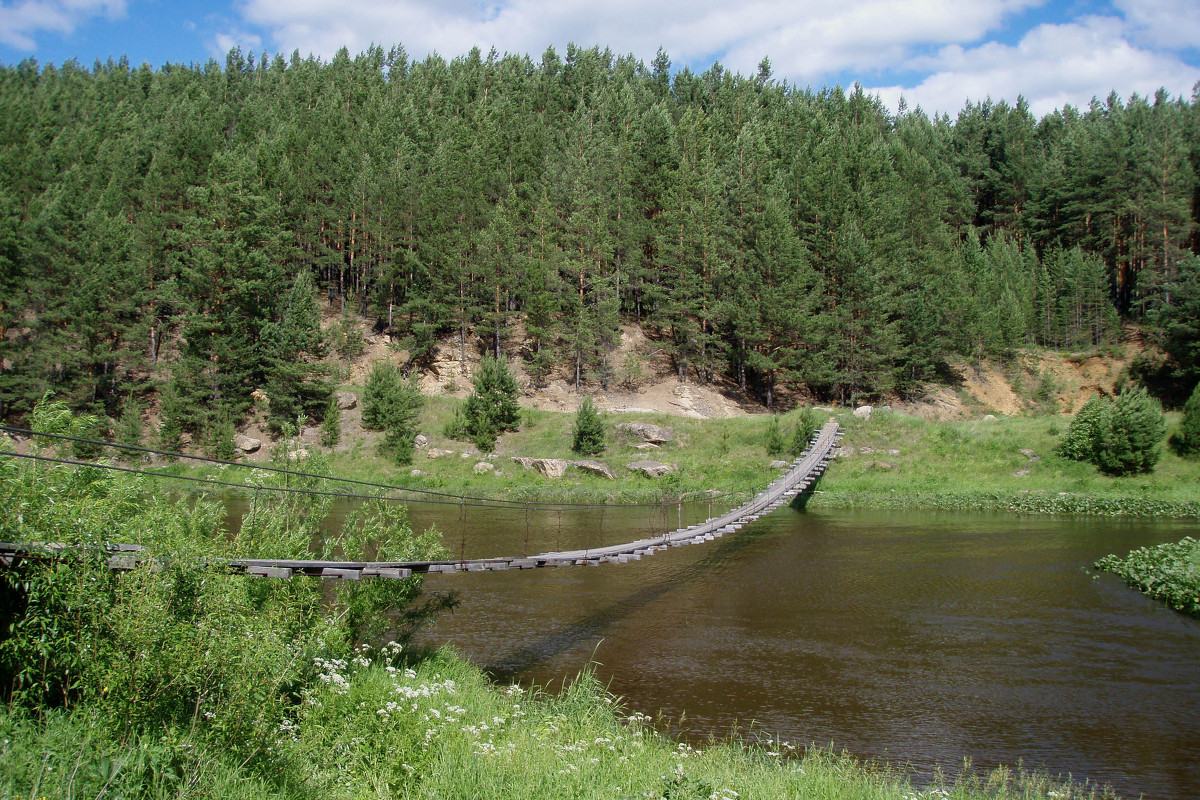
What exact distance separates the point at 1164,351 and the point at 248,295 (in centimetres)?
4482

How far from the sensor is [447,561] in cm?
1151

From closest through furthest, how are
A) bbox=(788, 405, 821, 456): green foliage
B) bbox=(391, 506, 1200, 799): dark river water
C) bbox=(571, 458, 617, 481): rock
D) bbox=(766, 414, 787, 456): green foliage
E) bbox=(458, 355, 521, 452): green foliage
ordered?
1. bbox=(391, 506, 1200, 799): dark river water
2. bbox=(571, 458, 617, 481): rock
3. bbox=(788, 405, 821, 456): green foliage
4. bbox=(766, 414, 787, 456): green foliage
5. bbox=(458, 355, 521, 452): green foliage

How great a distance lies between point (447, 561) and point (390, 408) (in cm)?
2168

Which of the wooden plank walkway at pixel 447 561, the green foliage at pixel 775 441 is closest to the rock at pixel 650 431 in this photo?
the green foliage at pixel 775 441

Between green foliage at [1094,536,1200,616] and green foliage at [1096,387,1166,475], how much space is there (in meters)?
10.9

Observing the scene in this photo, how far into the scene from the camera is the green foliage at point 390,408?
3119 centimetres

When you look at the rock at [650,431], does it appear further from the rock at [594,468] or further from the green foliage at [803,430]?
the green foliage at [803,430]

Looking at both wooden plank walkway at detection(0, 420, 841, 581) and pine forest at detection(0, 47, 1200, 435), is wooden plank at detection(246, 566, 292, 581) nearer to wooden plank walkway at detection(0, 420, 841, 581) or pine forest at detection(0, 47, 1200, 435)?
wooden plank walkway at detection(0, 420, 841, 581)

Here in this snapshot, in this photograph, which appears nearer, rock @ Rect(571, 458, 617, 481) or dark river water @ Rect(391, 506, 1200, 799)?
dark river water @ Rect(391, 506, 1200, 799)

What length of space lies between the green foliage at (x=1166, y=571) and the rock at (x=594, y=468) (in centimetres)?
1619

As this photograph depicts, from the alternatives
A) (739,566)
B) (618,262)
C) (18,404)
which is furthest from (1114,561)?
(18,404)

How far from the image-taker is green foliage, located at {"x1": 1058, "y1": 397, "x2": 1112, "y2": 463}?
1126 inches

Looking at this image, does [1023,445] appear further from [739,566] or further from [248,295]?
[248,295]

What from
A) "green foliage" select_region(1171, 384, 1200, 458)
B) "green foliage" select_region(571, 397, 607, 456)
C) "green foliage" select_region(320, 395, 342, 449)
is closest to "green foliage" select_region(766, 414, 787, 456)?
"green foliage" select_region(571, 397, 607, 456)
